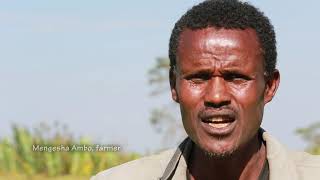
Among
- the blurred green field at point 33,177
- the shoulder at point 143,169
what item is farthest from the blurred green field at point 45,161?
the shoulder at point 143,169

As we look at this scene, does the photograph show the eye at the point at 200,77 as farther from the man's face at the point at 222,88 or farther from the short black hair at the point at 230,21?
the short black hair at the point at 230,21

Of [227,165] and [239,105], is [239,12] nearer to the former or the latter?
[239,105]

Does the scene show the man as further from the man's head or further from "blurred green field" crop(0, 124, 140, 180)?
"blurred green field" crop(0, 124, 140, 180)

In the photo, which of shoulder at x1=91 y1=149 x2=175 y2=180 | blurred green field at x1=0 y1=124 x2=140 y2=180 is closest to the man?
shoulder at x1=91 y1=149 x2=175 y2=180

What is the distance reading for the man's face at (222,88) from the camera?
3.59 metres

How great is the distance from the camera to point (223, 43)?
366cm

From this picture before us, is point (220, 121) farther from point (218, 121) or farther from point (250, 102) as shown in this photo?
point (250, 102)

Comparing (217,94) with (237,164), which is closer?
(217,94)

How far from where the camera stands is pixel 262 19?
384 cm

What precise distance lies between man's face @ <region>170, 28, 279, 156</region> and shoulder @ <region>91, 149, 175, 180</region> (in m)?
0.55

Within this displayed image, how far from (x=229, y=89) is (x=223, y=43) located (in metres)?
0.24

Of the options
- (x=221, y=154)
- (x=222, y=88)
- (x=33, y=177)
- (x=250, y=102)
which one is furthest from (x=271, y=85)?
(x=33, y=177)

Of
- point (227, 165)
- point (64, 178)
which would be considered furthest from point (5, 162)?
point (227, 165)

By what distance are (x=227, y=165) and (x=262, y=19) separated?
0.81 m
